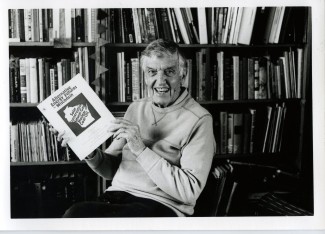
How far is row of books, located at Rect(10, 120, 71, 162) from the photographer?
168 centimetres

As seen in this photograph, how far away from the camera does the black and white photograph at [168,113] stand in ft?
5.45

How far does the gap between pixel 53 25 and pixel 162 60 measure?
49 cm

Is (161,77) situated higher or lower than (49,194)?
higher

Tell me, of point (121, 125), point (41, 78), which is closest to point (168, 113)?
point (121, 125)

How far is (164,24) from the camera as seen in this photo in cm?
167

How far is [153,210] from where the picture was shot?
1671mm

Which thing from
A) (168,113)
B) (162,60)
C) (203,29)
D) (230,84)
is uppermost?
(203,29)

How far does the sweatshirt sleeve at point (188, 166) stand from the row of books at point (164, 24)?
37cm

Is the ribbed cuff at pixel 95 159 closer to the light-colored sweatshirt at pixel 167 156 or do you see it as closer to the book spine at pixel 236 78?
the light-colored sweatshirt at pixel 167 156

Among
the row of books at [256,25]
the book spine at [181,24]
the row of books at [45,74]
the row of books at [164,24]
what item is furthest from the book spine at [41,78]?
the row of books at [256,25]

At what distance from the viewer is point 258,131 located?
169 cm

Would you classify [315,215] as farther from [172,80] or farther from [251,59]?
[172,80]

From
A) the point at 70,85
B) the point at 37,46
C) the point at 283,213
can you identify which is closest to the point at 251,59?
the point at 283,213

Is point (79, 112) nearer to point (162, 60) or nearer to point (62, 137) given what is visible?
point (62, 137)
